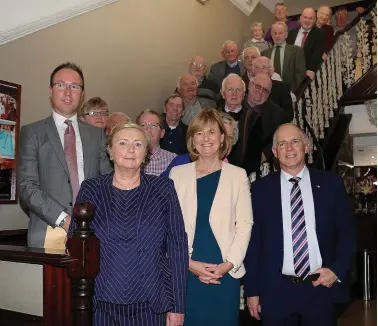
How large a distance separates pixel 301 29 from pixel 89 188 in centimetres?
601

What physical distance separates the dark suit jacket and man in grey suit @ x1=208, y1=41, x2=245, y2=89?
2.88 feet

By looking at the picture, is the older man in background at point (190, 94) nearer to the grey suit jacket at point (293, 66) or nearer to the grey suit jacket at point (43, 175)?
the grey suit jacket at point (293, 66)

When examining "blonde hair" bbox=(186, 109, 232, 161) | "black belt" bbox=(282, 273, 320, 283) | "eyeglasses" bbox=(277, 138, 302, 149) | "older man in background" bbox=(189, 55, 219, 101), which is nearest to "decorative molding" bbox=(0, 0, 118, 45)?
"older man in background" bbox=(189, 55, 219, 101)

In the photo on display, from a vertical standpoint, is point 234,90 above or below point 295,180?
above

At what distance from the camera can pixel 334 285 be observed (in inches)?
98.3

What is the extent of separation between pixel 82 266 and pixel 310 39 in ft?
19.4

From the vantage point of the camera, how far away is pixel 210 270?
2498 millimetres

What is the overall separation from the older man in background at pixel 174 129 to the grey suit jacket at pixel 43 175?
2.46 metres

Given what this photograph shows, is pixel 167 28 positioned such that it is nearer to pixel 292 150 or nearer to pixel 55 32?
pixel 55 32

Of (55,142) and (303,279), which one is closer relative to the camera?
(303,279)

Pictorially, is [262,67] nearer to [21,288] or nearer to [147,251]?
[147,251]

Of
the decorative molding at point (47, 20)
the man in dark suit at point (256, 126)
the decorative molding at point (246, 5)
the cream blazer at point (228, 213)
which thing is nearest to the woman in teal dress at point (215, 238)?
the cream blazer at point (228, 213)

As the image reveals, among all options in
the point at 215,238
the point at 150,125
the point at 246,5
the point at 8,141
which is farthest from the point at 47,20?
the point at 246,5

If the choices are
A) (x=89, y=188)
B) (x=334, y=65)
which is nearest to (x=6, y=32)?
(x=89, y=188)
